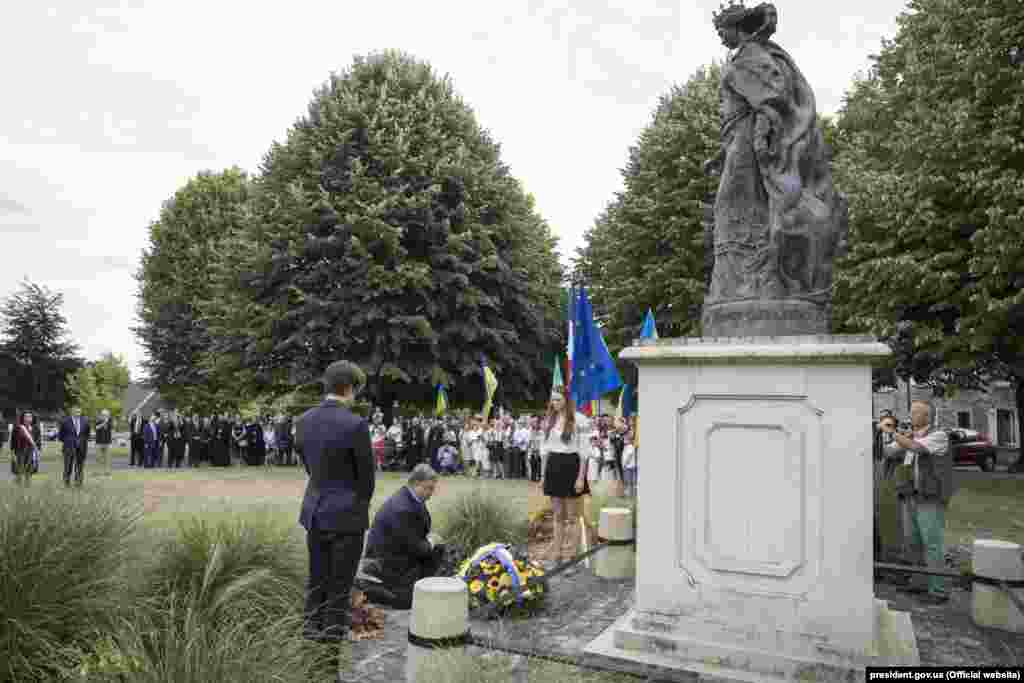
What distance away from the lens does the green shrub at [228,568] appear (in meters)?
4.95

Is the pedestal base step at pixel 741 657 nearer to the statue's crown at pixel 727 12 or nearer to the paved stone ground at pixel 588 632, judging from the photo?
the paved stone ground at pixel 588 632

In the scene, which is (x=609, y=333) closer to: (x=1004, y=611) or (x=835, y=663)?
(x=1004, y=611)

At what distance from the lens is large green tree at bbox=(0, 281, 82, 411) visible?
35.5m

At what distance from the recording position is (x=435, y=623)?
4.05 meters

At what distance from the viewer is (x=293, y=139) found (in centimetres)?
2605

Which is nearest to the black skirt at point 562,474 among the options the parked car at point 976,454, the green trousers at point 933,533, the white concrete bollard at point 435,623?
the green trousers at point 933,533

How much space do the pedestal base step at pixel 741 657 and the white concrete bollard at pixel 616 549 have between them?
99.7 inches

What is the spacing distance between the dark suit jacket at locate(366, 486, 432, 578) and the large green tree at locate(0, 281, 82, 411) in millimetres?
35658

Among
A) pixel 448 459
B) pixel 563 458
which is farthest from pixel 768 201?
pixel 448 459

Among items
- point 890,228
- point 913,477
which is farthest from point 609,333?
point 913,477

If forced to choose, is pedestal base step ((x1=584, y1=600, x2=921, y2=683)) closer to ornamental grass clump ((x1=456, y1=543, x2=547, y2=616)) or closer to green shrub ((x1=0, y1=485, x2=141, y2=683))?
ornamental grass clump ((x1=456, y1=543, x2=547, y2=616))

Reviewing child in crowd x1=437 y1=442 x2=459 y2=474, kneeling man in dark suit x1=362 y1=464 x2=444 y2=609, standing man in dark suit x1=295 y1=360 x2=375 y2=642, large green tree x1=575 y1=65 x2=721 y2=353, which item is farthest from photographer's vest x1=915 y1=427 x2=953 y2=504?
large green tree x1=575 y1=65 x2=721 y2=353

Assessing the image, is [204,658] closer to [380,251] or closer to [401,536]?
[401,536]

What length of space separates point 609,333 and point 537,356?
3422mm
